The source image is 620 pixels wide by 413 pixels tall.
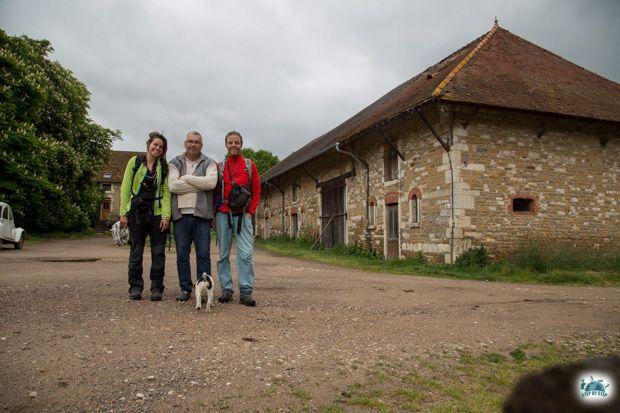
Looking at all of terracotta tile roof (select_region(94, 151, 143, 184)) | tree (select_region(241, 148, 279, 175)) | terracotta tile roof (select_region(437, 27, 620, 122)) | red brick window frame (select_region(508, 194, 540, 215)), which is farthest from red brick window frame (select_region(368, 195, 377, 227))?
tree (select_region(241, 148, 279, 175))

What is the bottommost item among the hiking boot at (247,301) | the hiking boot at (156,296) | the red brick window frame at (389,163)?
the hiking boot at (247,301)

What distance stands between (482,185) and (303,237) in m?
10.4

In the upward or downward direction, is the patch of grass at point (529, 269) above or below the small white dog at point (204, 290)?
below

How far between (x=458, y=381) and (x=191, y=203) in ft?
11.0

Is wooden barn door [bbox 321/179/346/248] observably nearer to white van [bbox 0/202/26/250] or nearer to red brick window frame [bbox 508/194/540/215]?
red brick window frame [bbox 508/194/540/215]

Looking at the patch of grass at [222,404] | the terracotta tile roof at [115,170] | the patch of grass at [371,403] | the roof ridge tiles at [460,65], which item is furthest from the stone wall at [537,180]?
the terracotta tile roof at [115,170]

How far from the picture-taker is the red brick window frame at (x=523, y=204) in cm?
1147

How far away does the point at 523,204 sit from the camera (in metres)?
11.8

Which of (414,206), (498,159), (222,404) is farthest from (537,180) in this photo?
(222,404)

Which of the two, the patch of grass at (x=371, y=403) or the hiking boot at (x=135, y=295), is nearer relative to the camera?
the patch of grass at (x=371, y=403)

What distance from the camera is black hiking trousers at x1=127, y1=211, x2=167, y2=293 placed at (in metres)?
5.05

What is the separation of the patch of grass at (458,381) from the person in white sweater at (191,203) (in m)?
2.72

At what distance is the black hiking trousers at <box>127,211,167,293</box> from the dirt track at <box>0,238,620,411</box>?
0.28 m

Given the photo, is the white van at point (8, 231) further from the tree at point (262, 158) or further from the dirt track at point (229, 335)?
the tree at point (262, 158)
